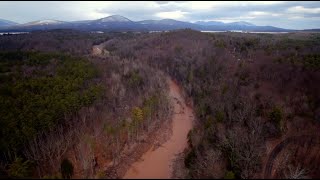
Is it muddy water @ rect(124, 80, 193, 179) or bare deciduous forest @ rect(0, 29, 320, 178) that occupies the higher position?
bare deciduous forest @ rect(0, 29, 320, 178)

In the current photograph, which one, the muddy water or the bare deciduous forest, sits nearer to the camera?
the bare deciduous forest

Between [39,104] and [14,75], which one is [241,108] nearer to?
[39,104]

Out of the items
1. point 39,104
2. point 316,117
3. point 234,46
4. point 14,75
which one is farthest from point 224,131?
point 234,46

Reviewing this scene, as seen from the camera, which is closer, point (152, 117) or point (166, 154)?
point (166, 154)

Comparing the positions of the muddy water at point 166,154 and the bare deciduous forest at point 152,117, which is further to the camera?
the muddy water at point 166,154

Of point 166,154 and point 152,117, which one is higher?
point 152,117
